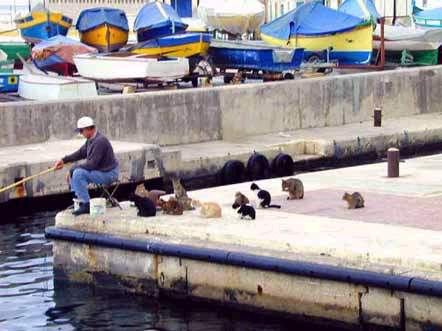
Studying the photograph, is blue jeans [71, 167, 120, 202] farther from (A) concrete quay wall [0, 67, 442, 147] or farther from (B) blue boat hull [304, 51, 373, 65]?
(B) blue boat hull [304, 51, 373, 65]

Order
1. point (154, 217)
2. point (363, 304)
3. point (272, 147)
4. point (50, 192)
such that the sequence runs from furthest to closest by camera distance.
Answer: point (272, 147)
point (50, 192)
point (154, 217)
point (363, 304)

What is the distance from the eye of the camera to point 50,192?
65.2 ft

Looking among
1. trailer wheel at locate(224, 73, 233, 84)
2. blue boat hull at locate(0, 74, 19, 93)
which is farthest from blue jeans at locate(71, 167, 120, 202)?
trailer wheel at locate(224, 73, 233, 84)

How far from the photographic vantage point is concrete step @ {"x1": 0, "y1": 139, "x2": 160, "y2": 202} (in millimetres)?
19375

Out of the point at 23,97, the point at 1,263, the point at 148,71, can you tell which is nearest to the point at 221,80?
the point at 148,71

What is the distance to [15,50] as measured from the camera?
43750mm

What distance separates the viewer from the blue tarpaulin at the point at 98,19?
43.1 m

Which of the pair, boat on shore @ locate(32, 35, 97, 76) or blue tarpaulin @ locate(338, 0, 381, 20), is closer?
boat on shore @ locate(32, 35, 97, 76)

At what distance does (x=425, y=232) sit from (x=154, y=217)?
3.15 metres

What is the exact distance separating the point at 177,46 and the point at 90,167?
21.5m

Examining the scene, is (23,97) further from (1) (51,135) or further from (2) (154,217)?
(2) (154,217)

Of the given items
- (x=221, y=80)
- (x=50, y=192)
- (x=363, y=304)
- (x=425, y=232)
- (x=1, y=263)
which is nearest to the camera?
(x=363, y=304)

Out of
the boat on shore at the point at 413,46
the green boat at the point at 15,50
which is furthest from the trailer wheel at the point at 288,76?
the green boat at the point at 15,50

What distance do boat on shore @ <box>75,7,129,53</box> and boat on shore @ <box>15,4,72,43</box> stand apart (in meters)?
4.43
